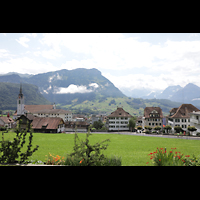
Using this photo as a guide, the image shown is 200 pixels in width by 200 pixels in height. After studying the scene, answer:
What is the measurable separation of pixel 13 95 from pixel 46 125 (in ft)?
14.7

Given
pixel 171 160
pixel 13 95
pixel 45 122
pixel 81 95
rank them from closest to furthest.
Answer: pixel 171 160 < pixel 13 95 < pixel 45 122 < pixel 81 95

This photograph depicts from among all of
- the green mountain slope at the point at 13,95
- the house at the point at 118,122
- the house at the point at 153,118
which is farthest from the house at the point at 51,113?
the house at the point at 153,118

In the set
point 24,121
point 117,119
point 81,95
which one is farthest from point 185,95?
point 81,95

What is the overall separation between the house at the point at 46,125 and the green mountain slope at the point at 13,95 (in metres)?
2.63

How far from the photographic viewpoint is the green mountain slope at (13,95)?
40.5 ft

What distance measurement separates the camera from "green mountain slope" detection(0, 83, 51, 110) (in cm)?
1234

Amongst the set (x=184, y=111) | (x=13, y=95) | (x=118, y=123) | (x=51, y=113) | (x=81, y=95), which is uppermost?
(x=81, y=95)

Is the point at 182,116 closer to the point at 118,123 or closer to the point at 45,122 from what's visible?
the point at 118,123

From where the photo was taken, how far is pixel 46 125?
16266 mm
